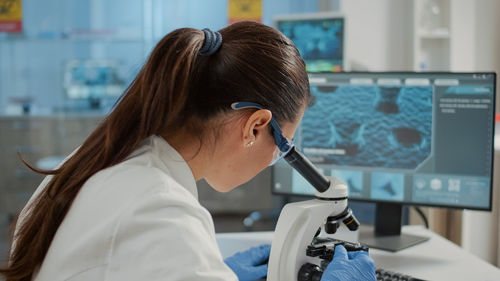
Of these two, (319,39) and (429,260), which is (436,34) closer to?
(319,39)

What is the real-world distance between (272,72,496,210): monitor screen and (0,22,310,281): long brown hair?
674 millimetres

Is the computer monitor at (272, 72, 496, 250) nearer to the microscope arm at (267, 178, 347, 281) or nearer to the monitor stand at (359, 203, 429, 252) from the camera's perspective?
the monitor stand at (359, 203, 429, 252)

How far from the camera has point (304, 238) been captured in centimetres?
114

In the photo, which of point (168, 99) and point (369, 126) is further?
point (369, 126)

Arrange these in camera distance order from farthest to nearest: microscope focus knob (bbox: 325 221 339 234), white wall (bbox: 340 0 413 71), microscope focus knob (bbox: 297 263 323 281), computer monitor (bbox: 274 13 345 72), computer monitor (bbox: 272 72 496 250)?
white wall (bbox: 340 0 413 71), computer monitor (bbox: 274 13 345 72), computer monitor (bbox: 272 72 496 250), microscope focus knob (bbox: 325 221 339 234), microscope focus knob (bbox: 297 263 323 281)

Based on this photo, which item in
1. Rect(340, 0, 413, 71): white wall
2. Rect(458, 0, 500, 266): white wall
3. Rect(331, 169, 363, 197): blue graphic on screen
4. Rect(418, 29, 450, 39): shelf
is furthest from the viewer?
Rect(340, 0, 413, 71): white wall

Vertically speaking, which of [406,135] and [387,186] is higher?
[406,135]

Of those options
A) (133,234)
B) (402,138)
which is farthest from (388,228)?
(133,234)

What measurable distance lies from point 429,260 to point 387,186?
0.26m

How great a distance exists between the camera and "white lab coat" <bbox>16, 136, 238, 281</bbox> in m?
0.75

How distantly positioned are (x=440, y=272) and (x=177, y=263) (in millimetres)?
900

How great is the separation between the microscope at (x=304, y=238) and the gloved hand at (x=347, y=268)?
0.03m

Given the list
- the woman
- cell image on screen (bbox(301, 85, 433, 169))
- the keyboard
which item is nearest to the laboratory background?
cell image on screen (bbox(301, 85, 433, 169))

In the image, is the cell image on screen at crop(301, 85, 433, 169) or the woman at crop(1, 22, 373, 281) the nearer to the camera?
the woman at crop(1, 22, 373, 281)
